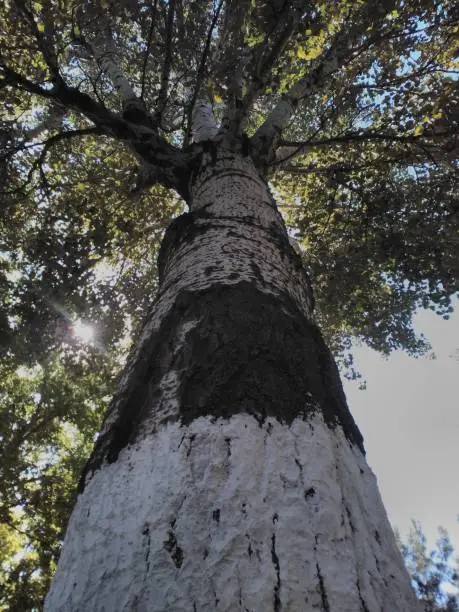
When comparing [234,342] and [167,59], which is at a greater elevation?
[167,59]

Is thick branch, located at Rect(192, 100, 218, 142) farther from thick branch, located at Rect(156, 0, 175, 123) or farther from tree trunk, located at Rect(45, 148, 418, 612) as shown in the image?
tree trunk, located at Rect(45, 148, 418, 612)

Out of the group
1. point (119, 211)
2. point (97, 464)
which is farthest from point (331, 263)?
point (97, 464)

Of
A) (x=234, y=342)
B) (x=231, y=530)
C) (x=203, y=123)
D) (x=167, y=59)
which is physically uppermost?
(x=167, y=59)

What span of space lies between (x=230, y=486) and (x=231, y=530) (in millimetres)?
86

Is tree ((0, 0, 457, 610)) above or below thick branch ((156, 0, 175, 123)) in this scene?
below

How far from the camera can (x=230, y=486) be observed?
86cm

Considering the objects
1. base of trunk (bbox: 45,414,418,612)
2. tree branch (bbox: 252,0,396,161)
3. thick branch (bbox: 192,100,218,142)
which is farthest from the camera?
thick branch (bbox: 192,100,218,142)

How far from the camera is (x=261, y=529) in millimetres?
792

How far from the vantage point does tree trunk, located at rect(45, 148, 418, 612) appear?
2.44 ft

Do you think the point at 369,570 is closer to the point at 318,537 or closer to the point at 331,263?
the point at 318,537

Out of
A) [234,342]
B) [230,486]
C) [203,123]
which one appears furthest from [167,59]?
[230,486]

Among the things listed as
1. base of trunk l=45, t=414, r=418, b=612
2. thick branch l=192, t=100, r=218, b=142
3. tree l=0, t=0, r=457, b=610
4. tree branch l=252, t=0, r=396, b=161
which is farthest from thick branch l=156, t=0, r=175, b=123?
base of trunk l=45, t=414, r=418, b=612

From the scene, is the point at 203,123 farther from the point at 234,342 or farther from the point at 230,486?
the point at 230,486

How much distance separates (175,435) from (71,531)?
A: 0.33m
